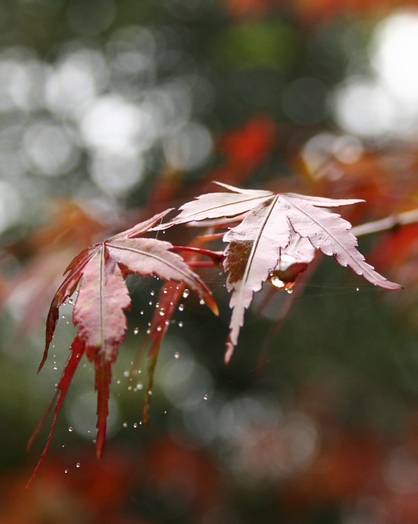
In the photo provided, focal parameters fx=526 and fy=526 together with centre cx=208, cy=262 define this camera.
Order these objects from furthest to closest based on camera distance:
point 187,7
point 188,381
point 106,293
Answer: point 187,7
point 188,381
point 106,293

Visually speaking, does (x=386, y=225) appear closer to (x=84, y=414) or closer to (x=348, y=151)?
(x=348, y=151)

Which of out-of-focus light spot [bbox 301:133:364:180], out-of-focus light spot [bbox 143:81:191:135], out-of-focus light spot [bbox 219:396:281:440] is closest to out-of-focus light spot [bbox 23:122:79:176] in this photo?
out-of-focus light spot [bbox 143:81:191:135]

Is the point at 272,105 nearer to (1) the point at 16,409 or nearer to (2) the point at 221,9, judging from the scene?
(2) the point at 221,9

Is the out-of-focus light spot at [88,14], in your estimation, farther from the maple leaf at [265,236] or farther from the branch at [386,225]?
the maple leaf at [265,236]

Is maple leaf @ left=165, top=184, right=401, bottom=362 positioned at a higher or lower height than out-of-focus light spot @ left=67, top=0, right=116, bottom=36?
higher

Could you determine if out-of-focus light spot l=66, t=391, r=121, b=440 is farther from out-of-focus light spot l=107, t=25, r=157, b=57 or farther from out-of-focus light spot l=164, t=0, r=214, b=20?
out-of-focus light spot l=164, t=0, r=214, b=20

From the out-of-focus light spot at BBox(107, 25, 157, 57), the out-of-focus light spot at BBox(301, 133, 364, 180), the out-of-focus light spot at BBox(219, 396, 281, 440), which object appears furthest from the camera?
the out-of-focus light spot at BBox(107, 25, 157, 57)

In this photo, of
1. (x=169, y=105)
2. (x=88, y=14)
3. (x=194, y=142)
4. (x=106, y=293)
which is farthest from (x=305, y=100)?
(x=106, y=293)

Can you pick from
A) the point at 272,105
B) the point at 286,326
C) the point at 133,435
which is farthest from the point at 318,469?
the point at 272,105
